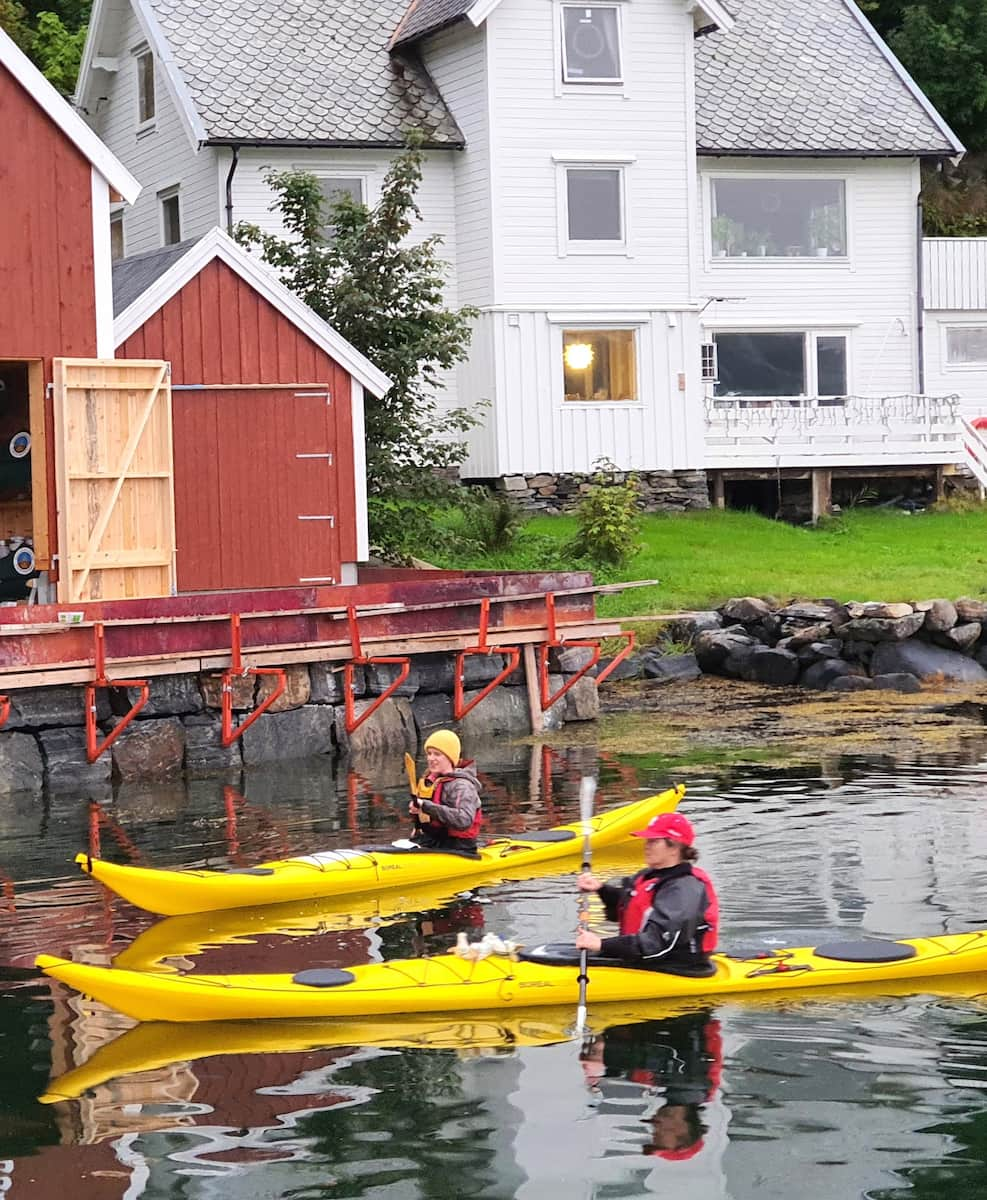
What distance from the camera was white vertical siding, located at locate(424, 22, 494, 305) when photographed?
31984 mm

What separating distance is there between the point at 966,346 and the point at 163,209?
1529cm

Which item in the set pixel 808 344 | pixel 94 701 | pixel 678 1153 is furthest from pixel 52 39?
pixel 678 1153

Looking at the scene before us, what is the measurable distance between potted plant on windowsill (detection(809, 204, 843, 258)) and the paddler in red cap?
26616 mm

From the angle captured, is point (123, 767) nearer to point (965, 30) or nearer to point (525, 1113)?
point (525, 1113)

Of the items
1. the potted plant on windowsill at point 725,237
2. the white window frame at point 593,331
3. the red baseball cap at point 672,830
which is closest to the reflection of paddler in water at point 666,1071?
the red baseball cap at point 672,830

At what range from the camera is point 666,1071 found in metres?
9.45

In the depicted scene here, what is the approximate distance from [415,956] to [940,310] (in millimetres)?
27468

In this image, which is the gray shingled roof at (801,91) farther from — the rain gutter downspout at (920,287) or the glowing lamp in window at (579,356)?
the glowing lamp in window at (579,356)

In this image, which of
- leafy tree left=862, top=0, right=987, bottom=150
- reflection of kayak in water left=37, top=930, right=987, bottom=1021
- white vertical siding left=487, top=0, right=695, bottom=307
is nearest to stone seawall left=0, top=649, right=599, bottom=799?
reflection of kayak in water left=37, top=930, right=987, bottom=1021

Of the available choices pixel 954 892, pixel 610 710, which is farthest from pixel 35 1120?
pixel 610 710

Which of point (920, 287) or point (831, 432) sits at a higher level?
point (920, 287)

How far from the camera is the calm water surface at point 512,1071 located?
8.05 m

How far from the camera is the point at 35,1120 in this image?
8734mm

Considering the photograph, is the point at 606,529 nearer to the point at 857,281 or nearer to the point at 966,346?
the point at 857,281
